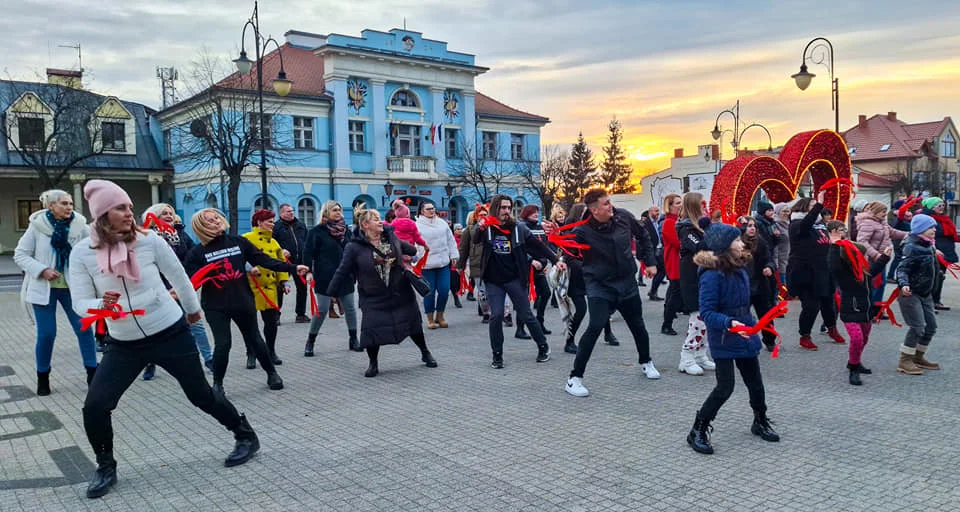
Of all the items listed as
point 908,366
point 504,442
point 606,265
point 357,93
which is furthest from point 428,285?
point 357,93

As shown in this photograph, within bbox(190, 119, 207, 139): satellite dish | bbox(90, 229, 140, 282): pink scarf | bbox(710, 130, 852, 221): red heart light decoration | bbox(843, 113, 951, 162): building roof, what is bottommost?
bbox(90, 229, 140, 282): pink scarf

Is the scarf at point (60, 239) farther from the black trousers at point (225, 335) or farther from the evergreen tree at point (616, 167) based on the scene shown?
the evergreen tree at point (616, 167)

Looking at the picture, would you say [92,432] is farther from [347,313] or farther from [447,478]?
[347,313]

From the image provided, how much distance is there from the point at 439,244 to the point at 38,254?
5511 millimetres

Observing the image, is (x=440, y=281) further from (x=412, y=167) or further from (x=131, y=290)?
(x=412, y=167)

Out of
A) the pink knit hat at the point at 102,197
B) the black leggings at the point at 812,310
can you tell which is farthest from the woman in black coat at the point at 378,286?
the black leggings at the point at 812,310

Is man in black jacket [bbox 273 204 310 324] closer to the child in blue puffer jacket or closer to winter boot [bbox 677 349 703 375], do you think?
winter boot [bbox 677 349 703 375]

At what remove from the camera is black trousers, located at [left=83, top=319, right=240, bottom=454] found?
4301 mm

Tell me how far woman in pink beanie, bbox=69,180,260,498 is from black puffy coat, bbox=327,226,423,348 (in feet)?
9.90

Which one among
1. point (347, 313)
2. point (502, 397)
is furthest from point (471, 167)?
point (502, 397)

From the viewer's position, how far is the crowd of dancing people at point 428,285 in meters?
4.34

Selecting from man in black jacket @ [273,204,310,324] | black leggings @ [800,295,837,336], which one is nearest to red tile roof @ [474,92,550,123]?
man in black jacket @ [273,204,310,324]

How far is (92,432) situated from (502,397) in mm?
3366

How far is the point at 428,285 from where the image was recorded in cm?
776
